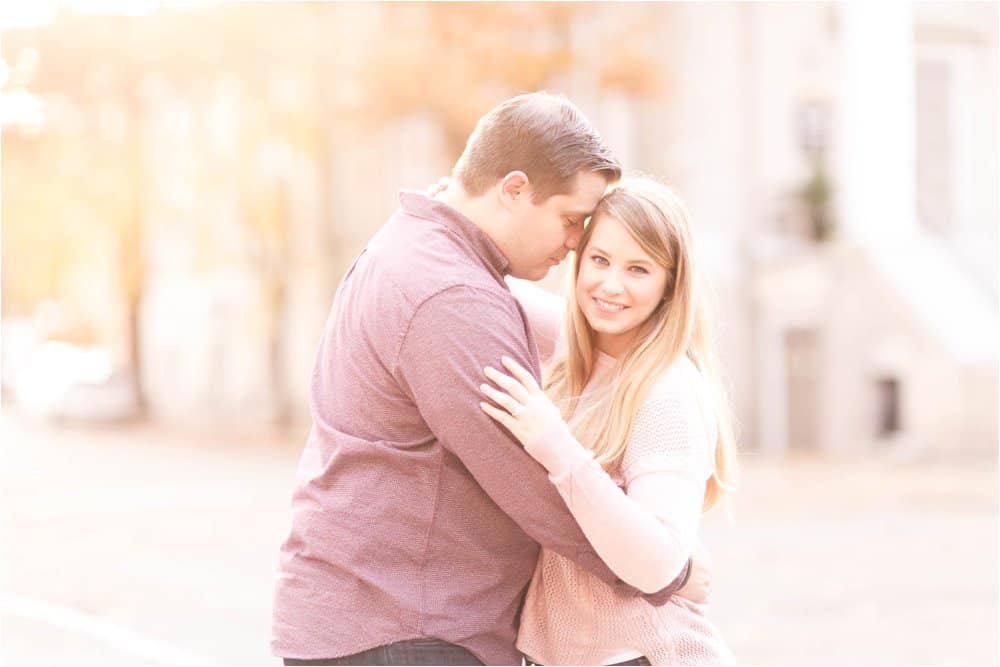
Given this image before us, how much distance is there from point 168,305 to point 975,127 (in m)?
20.7

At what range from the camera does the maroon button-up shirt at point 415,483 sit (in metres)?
2.87

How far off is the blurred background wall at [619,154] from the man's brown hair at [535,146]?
14.2 metres

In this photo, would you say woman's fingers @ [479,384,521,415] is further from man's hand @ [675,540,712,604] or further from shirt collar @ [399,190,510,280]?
man's hand @ [675,540,712,604]

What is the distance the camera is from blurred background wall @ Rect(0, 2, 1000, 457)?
69.0 feet

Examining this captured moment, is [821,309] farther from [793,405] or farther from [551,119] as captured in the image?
[551,119]

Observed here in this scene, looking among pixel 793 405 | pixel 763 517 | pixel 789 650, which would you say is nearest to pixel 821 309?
pixel 793 405

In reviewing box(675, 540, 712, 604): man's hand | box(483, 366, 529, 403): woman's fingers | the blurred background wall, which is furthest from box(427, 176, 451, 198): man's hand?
the blurred background wall

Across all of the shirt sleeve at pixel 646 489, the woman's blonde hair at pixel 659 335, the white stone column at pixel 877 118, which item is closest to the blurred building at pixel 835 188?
the white stone column at pixel 877 118

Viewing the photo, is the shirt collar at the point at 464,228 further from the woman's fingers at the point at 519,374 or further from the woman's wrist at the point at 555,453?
the woman's wrist at the point at 555,453

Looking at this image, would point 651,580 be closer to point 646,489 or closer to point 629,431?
point 646,489

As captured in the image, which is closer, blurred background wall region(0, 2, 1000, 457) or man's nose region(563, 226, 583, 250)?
man's nose region(563, 226, 583, 250)

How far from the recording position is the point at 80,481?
18531 millimetres

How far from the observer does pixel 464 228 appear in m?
A: 3.08

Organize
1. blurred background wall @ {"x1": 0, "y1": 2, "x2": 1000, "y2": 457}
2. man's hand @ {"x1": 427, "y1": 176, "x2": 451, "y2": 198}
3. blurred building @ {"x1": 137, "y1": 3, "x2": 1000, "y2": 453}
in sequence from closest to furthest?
man's hand @ {"x1": 427, "y1": 176, "x2": 451, "y2": 198} → blurred building @ {"x1": 137, "y1": 3, "x2": 1000, "y2": 453} → blurred background wall @ {"x1": 0, "y1": 2, "x2": 1000, "y2": 457}
